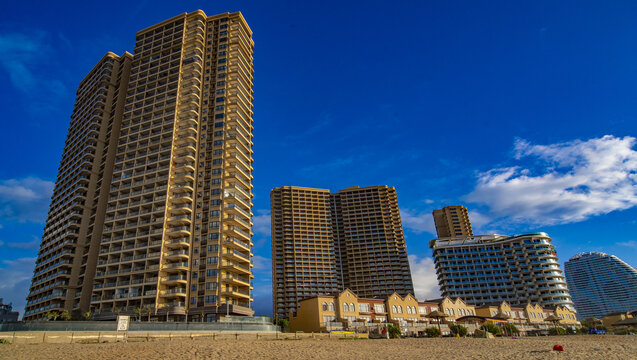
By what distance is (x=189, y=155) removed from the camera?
76000mm

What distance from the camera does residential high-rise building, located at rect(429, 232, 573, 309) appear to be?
124 m

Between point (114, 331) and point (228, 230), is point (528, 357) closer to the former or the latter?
point (114, 331)

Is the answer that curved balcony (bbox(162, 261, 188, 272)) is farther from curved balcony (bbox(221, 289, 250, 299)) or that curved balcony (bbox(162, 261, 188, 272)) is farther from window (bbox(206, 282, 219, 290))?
curved balcony (bbox(221, 289, 250, 299))

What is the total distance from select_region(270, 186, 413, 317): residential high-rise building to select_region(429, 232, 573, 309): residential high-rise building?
18312 millimetres

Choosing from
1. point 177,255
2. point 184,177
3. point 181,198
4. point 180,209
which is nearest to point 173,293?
point 177,255

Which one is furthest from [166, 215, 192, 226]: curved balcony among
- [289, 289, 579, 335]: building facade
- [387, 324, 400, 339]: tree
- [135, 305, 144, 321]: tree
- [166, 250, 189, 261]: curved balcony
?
[387, 324, 400, 339]: tree

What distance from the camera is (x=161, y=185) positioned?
74938mm

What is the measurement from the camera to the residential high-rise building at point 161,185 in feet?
216

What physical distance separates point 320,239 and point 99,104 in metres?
93.5

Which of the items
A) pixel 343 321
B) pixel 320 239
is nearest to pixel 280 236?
pixel 320 239

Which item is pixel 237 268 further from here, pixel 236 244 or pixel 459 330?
pixel 459 330

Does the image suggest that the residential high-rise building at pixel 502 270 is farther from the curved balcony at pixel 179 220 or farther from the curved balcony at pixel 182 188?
the curved balcony at pixel 182 188

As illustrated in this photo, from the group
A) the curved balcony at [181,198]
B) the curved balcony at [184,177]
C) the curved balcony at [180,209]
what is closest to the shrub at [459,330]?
the curved balcony at [180,209]

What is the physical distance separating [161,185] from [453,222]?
503 ft
